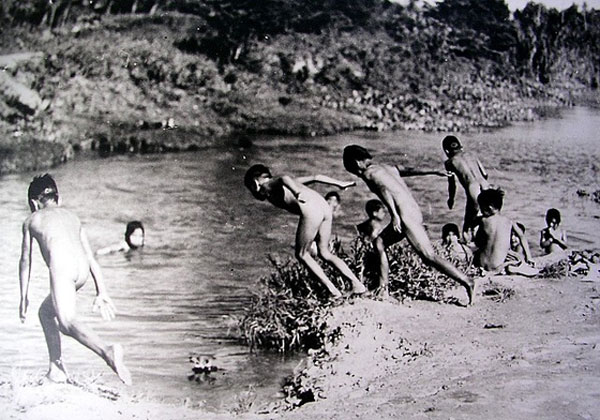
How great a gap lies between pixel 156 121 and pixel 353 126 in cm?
116

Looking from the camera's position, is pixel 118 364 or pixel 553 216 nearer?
pixel 118 364

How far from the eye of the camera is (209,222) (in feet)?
15.4

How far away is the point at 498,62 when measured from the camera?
4.95 meters

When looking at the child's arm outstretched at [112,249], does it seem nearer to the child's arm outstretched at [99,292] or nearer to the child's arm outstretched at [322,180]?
the child's arm outstretched at [99,292]

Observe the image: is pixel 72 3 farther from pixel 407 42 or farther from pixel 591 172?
pixel 591 172

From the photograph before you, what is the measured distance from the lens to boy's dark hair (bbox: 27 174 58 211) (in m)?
4.50

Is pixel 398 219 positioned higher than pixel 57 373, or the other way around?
pixel 398 219

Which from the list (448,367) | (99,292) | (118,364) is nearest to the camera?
(448,367)

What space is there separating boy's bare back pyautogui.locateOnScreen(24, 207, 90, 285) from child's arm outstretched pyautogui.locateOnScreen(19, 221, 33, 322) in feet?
0.12

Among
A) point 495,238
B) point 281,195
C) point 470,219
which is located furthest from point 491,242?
point 281,195

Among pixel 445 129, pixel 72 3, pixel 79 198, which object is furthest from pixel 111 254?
pixel 445 129

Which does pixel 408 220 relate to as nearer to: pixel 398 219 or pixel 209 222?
pixel 398 219

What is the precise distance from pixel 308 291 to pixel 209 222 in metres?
0.71

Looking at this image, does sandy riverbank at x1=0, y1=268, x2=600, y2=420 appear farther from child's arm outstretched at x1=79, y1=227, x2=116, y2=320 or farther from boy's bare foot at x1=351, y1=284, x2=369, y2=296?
child's arm outstretched at x1=79, y1=227, x2=116, y2=320
